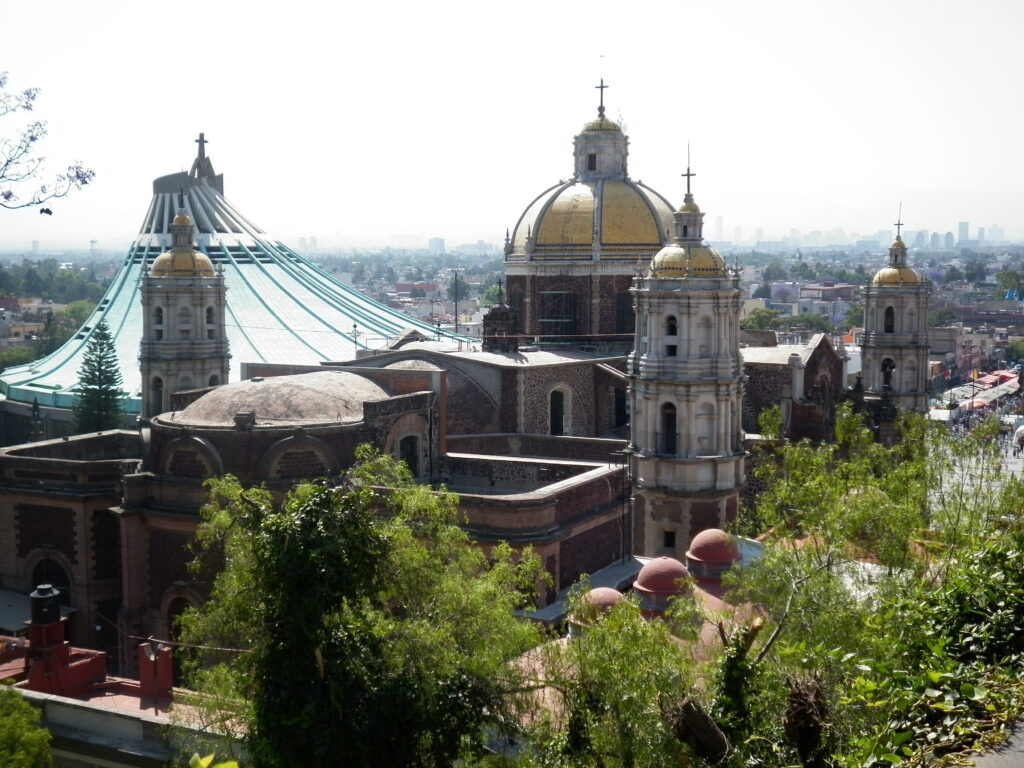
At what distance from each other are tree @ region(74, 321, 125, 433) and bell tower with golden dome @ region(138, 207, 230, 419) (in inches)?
333

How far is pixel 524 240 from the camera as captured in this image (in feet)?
109

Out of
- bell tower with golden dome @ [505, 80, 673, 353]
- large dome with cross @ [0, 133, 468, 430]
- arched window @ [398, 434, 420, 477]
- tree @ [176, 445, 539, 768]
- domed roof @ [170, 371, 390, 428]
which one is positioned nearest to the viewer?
tree @ [176, 445, 539, 768]

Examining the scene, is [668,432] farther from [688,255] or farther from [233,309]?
[233,309]

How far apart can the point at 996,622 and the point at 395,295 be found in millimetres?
165489

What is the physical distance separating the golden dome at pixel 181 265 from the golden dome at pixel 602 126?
1156 centimetres

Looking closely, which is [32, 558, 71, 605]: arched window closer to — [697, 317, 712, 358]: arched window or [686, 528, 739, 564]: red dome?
[686, 528, 739, 564]: red dome

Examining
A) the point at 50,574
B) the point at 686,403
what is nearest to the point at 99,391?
the point at 50,574

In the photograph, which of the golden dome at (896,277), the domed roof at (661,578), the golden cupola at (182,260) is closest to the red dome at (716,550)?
the domed roof at (661,578)

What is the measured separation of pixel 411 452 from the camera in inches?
949

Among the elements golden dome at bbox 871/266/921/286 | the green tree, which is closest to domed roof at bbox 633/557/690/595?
golden dome at bbox 871/266/921/286

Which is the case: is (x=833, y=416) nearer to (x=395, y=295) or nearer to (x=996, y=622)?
(x=996, y=622)

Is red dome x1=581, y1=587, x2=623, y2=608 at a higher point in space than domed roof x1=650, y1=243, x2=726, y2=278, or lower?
lower

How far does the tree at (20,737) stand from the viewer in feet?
40.9

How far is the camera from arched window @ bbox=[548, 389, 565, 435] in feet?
95.4
